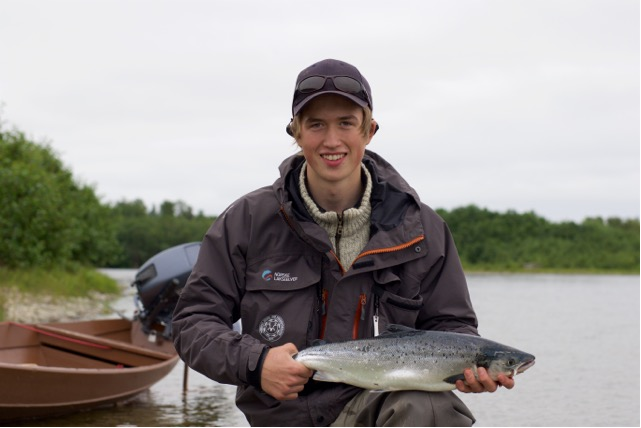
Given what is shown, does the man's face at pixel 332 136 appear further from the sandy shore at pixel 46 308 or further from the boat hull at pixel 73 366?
the sandy shore at pixel 46 308

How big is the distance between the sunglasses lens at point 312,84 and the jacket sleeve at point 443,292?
787mm

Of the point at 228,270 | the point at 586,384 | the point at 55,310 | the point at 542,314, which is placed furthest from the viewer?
the point at 542,314

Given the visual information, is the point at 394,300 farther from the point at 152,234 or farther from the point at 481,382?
the point at 152,234

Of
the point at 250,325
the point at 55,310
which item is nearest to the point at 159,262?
the point at 250,325

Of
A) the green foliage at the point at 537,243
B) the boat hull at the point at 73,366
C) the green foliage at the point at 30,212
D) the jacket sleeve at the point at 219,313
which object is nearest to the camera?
the jacket sleeve at the point at 219,313

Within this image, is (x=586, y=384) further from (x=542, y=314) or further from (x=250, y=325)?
(x=542, y=314)

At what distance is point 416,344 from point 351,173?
0.85 meters

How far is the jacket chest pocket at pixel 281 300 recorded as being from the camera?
3730 millimetres

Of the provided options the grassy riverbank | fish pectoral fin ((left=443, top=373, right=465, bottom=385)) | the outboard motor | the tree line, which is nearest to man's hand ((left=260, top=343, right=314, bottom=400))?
fish pectoral fin ((left=443, top=373, right=465, bottom=385))

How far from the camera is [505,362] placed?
343cm

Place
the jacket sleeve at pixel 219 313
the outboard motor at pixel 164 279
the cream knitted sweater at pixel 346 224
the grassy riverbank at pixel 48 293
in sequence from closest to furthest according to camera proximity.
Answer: the jacket sleeve at pixel 219 313 < the cream knitted sweater at pixel 346 224 < the outboard motor at pixel 164 279 < the grassy riverbank at pixel 48 293

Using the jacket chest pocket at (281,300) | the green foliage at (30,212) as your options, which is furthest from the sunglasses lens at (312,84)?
the green foliage at (30,212)

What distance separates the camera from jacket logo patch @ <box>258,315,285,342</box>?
373 centimetres

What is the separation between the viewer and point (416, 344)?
3502mm
